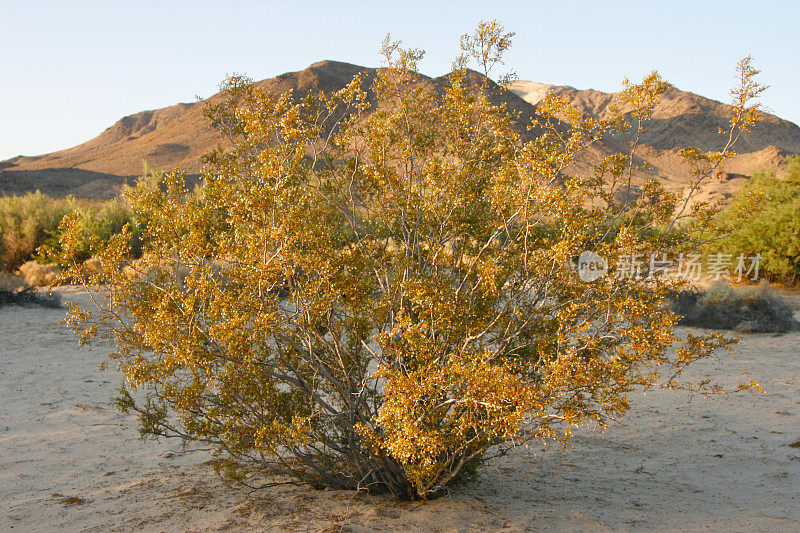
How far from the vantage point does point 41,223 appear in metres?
17.5

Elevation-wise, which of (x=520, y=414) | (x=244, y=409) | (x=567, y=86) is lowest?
(x=244, y=409)

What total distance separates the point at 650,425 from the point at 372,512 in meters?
3.94

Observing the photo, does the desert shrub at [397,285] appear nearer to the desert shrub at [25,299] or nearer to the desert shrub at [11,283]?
the desert shrub at [25,299]

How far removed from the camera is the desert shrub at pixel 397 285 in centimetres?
334

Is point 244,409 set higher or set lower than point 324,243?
lower

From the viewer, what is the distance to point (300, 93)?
57.1m

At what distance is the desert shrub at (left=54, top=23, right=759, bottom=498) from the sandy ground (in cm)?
33

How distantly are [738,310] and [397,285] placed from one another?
10.0 meters

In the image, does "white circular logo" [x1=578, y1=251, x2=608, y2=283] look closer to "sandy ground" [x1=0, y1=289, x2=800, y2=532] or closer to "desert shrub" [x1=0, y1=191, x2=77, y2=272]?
"sandy ground" [x1=0, y1=289, x2=800, y2=532]

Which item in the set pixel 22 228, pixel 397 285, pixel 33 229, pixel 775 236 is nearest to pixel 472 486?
pixel 397 285

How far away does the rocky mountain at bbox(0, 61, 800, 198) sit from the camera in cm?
5094

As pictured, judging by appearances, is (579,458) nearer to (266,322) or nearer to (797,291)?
(266,322)

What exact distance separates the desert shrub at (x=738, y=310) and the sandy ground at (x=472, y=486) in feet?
12.3

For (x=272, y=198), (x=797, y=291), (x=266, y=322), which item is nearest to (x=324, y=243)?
(x=272, y=198)
